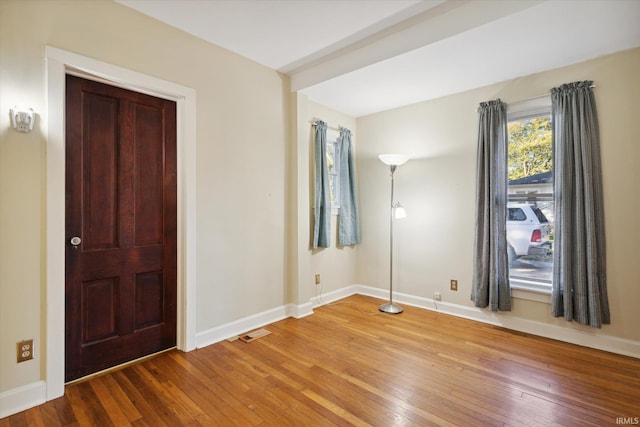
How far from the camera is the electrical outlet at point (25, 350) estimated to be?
6.25 feet

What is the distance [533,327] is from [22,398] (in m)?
4.25

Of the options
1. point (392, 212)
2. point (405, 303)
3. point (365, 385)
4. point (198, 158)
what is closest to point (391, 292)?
point (405, 303)

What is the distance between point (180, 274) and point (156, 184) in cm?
83

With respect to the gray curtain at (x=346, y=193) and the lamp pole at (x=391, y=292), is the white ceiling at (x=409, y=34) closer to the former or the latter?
the gray curtain at (x=346, y=193)

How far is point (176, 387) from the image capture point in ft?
7.00

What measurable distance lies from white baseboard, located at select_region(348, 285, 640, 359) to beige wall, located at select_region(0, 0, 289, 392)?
6.00 ft

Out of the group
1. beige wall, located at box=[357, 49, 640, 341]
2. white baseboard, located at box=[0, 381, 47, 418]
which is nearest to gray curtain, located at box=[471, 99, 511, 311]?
beige wall, located at box=[357, 49, 640, 341]

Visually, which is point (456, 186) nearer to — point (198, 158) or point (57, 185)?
point (198, 158)

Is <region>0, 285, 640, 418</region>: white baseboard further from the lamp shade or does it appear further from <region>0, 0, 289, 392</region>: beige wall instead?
the lamp shade

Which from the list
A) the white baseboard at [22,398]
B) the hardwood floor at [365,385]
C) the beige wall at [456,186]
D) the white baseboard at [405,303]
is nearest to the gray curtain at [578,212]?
the beige wall at [456,186]

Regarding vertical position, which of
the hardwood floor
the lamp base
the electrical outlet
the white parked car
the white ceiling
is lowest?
the hardwood floor

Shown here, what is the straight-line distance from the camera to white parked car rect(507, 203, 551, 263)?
3111 mm

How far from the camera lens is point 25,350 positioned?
192 cm

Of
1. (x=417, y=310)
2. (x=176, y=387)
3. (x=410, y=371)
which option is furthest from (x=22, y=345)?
(x=417, y=310)
